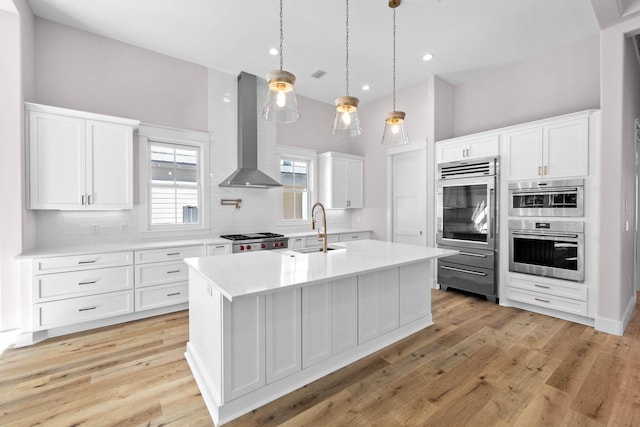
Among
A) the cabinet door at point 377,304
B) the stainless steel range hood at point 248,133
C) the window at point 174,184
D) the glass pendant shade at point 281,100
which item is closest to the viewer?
the glass pendant shade at point 281,100

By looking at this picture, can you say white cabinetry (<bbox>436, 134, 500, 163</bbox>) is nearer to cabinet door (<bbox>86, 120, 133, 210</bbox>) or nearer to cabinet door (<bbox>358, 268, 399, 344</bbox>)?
cabinet door (<bbox>358, 268, 399, 344</bbox>)

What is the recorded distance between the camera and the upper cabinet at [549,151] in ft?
10.7

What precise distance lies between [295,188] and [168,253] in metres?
2.58

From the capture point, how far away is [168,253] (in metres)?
3.60

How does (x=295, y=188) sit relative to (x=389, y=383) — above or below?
above

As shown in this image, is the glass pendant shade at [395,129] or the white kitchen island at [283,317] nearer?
the white kitchen island at [283,317]

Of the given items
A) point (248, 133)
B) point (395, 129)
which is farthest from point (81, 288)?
point (395, 129)

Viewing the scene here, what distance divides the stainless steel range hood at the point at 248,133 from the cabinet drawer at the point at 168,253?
1150 millimetres

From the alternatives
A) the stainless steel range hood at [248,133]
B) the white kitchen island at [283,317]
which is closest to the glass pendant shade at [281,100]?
the white kitchen island at [283,317]

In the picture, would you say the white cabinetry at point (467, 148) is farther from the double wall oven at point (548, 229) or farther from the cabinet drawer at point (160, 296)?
the cabinet drawer at point (160, 296)

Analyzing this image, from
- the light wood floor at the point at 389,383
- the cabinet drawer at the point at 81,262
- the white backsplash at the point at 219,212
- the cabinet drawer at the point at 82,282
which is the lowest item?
the light wood floor at the point at 389,383

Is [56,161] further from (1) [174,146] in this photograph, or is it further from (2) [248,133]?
(2) [248,133]

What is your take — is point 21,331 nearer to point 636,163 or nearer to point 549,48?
point 549,48

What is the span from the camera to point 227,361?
1.83 metres
